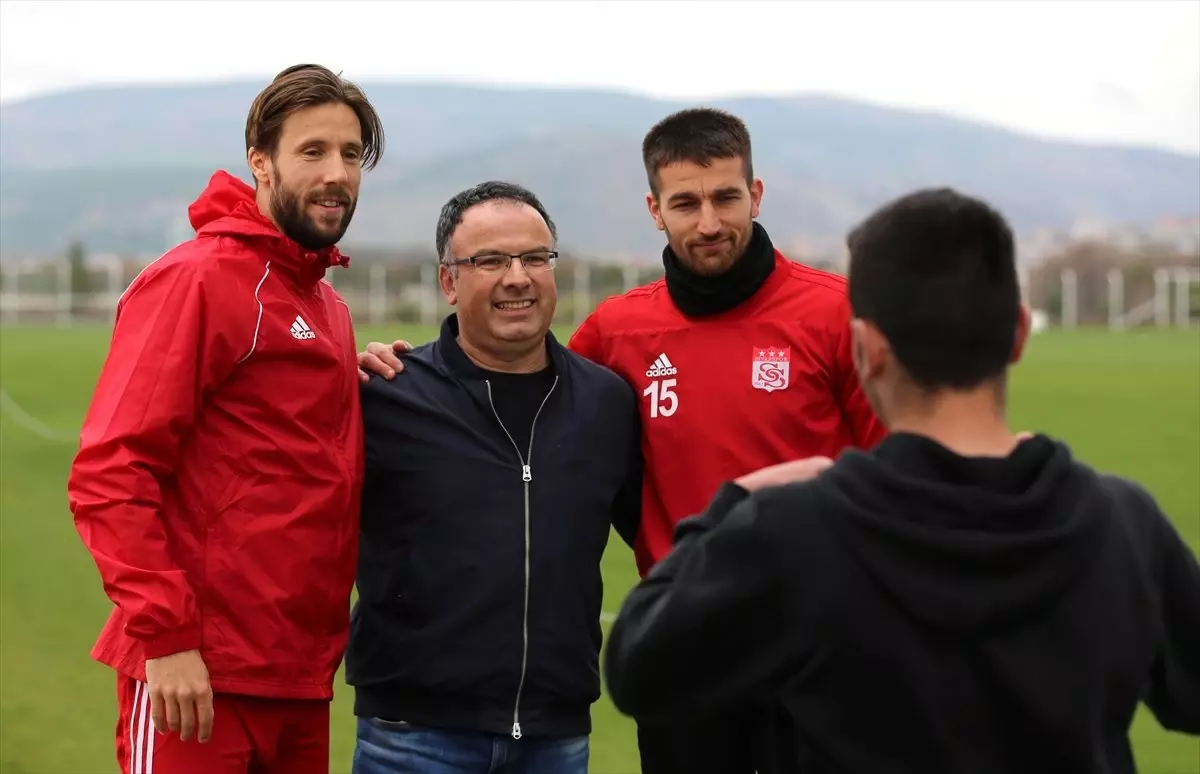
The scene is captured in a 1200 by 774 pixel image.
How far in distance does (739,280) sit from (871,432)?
0.46 meters

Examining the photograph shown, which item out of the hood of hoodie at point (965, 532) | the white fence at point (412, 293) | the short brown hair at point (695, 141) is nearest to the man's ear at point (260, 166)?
the short brown hair at point (695, 141)

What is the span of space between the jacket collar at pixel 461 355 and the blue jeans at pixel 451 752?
0.78m

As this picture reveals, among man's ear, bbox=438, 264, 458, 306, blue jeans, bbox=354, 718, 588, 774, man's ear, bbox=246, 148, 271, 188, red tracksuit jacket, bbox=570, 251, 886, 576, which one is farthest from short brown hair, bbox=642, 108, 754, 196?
blue jeans, bbox=354, 718, 588, 774

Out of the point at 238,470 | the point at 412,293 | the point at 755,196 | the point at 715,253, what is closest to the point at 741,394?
the point at 715,253

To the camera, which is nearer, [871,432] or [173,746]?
[173,746]

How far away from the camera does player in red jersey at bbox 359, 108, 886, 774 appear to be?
3.61m

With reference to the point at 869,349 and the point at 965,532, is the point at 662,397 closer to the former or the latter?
the point at 869,349

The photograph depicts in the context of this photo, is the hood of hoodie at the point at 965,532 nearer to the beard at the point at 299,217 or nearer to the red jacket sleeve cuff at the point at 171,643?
the red jacket sleeve cuff at the point at 171,643

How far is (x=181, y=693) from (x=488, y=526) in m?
0.70

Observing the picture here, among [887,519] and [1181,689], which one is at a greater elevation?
[887,519]

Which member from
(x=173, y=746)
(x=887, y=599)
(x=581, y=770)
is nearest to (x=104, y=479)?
(x=173, y=746)

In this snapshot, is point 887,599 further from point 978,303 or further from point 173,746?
point 173,746

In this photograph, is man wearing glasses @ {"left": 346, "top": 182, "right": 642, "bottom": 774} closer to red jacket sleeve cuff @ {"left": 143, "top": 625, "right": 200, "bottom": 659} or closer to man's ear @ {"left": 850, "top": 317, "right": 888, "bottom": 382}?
red jacket sleeve cuff @ {"left": 143, "top": 625, "right": 200, "bottom": 659}

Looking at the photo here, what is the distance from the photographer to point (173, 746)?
3.23 m
